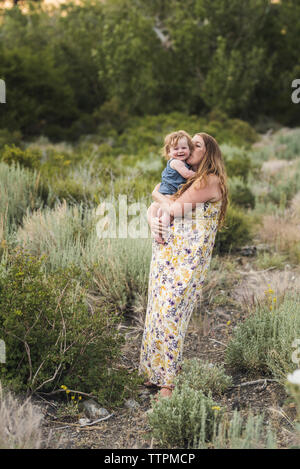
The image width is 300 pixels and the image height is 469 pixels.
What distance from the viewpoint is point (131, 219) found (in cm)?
578

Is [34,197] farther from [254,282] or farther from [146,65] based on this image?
[146,65]

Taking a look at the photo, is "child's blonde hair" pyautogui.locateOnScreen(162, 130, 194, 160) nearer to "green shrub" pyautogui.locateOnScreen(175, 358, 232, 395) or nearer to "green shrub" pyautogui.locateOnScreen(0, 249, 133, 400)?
"green shrub" pyautogui.locateOnScreen(0, 249, 133, 400)

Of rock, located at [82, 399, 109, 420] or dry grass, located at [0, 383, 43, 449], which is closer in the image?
dry grass, located at [0, 383, 43, 449]

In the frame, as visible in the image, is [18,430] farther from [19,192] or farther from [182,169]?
[19,192]

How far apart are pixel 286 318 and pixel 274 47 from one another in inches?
988

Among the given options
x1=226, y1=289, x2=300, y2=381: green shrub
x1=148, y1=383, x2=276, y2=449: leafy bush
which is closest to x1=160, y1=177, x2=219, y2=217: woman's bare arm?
x1=226, y1=289, x2=300, y2=381: green shrub

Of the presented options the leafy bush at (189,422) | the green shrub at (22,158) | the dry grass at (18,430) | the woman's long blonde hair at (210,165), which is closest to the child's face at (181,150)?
the woman's long blonde hair at (210,165)

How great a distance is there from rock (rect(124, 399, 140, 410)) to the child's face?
1824 millimetres

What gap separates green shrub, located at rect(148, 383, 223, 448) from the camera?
8.83 feet

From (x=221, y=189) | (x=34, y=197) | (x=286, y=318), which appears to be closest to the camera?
(x=221, y=189)

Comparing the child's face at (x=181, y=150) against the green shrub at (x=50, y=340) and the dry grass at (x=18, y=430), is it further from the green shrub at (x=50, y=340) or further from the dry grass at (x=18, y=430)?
the dry grass at (x=18, y=430)

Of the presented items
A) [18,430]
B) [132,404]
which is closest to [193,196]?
[132,404]

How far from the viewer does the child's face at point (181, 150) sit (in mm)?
3291

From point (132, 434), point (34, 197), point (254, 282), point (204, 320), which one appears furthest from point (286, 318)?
point (34, 197)
